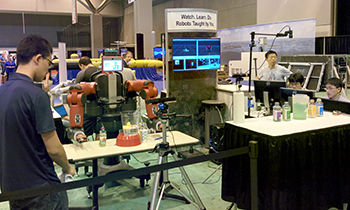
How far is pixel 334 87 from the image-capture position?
3508mm

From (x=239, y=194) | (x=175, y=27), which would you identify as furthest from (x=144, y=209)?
(x=175, y=27)

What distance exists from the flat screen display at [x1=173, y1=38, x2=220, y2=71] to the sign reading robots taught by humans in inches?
7.1

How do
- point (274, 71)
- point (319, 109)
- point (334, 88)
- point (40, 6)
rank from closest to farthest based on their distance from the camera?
1. point (319, 109)
2. point (334, 88)
3. point (274, 71)
4. point (40, 6)

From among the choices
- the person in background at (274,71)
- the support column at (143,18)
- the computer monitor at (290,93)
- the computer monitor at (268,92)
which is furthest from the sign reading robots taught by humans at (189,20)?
the support column at (143,18)

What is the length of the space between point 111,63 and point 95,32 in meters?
14.8

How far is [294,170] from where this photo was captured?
2598 millimetres

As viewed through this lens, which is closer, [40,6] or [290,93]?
[290,93]

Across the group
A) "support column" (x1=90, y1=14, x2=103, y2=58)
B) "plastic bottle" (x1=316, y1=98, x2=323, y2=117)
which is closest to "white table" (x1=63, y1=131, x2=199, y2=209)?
"plastic bottle" (x1=316, y1=98, x2=323, y2=117)

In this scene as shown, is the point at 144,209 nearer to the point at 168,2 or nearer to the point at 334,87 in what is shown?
the point at 334,87

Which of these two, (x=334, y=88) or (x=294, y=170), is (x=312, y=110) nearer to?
(x=334, y=88)

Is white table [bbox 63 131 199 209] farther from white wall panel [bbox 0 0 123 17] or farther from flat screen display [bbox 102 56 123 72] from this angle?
white wall panel [bbox 0 0 123 17]

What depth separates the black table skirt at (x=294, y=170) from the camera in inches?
100.0

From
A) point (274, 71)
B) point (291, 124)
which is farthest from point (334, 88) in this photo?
point (274, 71)

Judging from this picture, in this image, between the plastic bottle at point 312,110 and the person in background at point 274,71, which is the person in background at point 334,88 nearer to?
the plastic bottle at point 312,110
